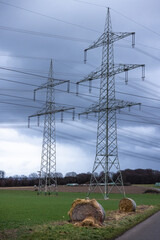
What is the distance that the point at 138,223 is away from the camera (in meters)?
18.2

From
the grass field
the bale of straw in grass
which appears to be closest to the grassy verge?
the grass field

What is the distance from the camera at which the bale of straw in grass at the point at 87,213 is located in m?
16.3

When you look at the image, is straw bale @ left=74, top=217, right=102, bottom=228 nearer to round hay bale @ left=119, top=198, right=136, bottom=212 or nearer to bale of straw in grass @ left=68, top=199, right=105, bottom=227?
bale of straw in grass @ left=68, top=199, right=105, bottom=227

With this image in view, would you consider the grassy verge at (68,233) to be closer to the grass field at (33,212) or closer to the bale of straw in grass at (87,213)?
the grass field at (33,212)

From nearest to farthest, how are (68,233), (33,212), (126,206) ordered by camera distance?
1. (68,233)
2. (33,212)
3. (126,206)

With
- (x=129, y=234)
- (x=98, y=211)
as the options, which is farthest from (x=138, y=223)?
(x=129, y=234)

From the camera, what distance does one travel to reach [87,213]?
1683 centimetres

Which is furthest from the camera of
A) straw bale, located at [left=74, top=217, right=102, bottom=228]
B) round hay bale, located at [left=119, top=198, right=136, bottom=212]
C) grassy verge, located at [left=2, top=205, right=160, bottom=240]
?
round hay bale, located at [left=119, top=198, right=136, bottom=212]

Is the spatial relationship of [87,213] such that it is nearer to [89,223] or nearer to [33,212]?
[89,223]

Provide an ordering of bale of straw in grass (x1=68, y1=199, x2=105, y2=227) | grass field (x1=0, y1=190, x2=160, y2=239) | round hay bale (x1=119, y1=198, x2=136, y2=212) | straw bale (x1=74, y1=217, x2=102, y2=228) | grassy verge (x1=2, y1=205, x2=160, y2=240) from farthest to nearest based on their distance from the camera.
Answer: round hay bale (x1=119, y1=198, x2=136, y2=212) < grass field (x1=0, y1=190, x2=160, y2=239) < bale of straw in grass (x1=68, y1=199, x2=105, y2=227) < straw bale (x1=74, y1=217, x2=102, y2=228) < grassy verge (x1=2, y1=205, x2=160, y2=240)

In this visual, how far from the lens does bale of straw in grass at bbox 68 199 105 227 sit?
16331 millimetres

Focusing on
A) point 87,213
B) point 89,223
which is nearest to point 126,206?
point 87,213

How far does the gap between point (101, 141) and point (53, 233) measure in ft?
91.8

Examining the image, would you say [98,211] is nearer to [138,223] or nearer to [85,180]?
[138,223]
